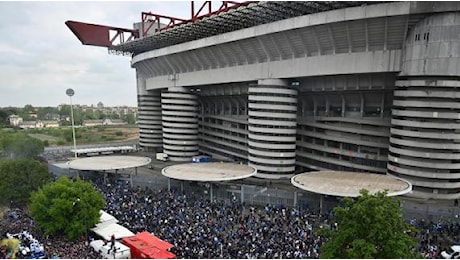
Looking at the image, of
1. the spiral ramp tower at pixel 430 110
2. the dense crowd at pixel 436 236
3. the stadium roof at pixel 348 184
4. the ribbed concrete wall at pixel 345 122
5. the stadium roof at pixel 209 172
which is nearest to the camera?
the dense crowd at pixel 436 236

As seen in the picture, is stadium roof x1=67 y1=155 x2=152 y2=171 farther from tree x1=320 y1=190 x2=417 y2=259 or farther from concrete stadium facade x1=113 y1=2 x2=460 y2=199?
tree x1=320 y1=190 x2=417 y2=259

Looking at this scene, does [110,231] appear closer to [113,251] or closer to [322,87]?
[113,251]

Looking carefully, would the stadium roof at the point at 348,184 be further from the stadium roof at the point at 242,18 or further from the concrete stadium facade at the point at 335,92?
the stadium roof at the point at 242,18

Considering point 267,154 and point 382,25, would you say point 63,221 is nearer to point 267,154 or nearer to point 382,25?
point 267,154

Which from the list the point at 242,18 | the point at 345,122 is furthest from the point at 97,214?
the point at 345,122

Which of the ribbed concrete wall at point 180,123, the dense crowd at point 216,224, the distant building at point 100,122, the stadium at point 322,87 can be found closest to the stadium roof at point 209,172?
the dense crowd at point 216,224

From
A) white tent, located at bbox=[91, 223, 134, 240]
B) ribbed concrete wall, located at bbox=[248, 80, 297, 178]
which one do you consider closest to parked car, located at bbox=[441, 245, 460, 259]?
white tent, located at bbox=[91, 223, 134, 240]
